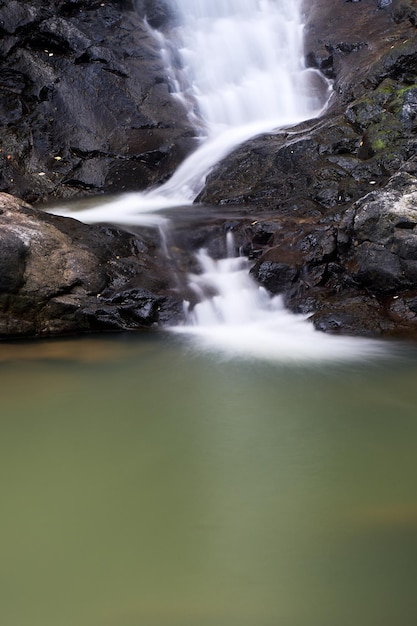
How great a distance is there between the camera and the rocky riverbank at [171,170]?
6125 mm

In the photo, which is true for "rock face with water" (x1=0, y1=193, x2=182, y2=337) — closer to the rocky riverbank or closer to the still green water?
the rocky riverbank

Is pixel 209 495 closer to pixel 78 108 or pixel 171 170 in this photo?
pixel 171 170

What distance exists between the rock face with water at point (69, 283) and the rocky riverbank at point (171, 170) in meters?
0.02

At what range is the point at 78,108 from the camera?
1143cm

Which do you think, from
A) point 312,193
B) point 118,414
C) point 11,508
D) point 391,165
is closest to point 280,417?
point 118,414

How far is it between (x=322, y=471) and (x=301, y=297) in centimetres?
331

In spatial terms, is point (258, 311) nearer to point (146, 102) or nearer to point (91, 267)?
point (91, 267)

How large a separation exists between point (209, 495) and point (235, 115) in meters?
10.0

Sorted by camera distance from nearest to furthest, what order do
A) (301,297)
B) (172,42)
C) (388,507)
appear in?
1. (388,507)
2. (301,297)
3. (172,42)

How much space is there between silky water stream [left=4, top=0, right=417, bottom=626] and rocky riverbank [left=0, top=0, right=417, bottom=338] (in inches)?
22.9

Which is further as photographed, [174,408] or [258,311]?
[258,311]

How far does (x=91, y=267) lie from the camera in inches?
254

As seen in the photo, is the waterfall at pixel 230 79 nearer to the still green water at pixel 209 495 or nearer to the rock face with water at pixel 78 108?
the rock face with water at pixel 78 108

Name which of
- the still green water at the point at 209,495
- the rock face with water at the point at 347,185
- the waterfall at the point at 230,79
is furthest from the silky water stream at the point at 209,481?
the waterfall at the point at 230,79
